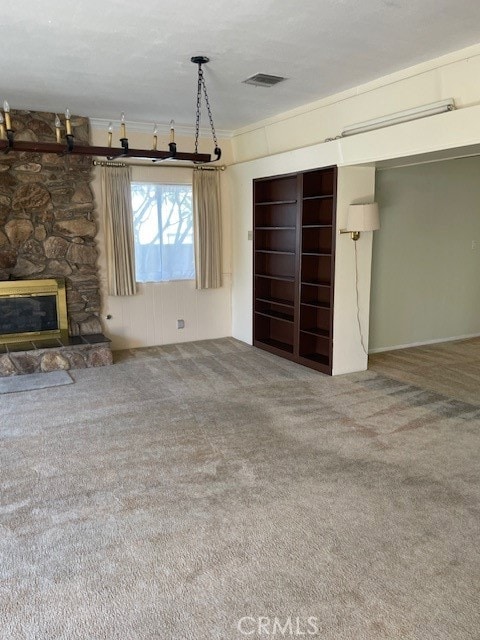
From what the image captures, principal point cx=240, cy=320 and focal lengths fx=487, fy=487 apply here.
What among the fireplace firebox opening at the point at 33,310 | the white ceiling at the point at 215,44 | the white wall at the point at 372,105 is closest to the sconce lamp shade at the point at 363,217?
the white wall at the point at 372,105

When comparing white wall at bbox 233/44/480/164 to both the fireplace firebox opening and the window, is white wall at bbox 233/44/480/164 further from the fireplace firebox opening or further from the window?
the fireplace firebox opening

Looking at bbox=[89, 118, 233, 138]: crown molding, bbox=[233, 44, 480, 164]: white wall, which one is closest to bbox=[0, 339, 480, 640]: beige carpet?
bbox=[233, 44, 480, 164]: white wall

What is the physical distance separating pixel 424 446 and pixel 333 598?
1724 millimetres

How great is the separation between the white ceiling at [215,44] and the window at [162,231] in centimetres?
151

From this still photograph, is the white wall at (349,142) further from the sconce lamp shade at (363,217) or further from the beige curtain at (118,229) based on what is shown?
the beige curtain at (118,229)

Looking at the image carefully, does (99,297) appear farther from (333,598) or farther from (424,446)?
(333,598)

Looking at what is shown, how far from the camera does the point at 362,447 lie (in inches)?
135

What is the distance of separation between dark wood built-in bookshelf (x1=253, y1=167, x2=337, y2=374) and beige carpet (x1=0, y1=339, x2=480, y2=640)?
1.18 meters

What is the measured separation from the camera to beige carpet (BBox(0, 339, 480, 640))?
1.95 meters

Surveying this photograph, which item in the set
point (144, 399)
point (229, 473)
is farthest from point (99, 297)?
point (229, 473)

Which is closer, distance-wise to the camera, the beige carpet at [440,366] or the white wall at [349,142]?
the white wall at [349,142]

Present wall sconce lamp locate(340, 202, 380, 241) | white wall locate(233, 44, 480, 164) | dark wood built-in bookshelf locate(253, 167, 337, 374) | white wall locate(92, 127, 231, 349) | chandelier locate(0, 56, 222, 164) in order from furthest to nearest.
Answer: white wall locate(92, 127, 231, 349) → dark wood built-in bookshelf locate(253, 167, 337, 374) → wall sconce lamp locate(340, 202, 380, 241) → white wall locate(233, 44, 480, 164) → chandelier locate(0, 56, 222, 164)

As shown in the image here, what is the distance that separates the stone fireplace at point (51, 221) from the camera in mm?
5371
